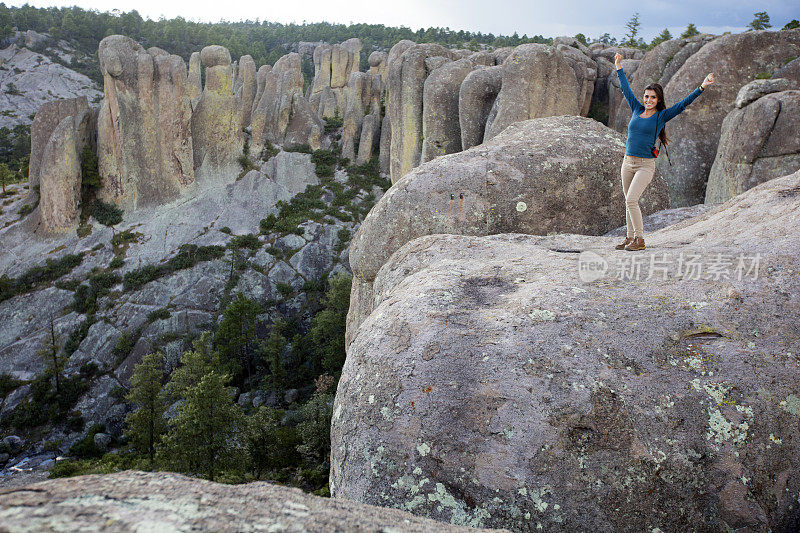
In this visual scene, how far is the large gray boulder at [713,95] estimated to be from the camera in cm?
1809

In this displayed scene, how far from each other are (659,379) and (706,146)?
59.1 ft

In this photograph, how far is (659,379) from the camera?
13.0ft

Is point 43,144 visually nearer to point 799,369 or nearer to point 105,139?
point 105,139

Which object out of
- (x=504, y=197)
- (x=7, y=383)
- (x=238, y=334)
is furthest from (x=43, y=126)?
(x=504, y=197)

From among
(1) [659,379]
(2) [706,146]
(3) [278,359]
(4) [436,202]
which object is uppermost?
(2) [706,146]

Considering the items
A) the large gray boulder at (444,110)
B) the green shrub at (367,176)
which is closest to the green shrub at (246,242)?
the green shrub at (367,176)

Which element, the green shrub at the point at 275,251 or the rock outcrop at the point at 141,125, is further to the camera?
the green shrub at the point at 275,251

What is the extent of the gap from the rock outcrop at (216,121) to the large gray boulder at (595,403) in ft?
140

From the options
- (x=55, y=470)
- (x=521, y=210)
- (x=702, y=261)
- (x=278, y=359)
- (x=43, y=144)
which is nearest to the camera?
(x=702, y=261)

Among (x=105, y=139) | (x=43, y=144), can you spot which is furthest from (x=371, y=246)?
(x=43, y=144)

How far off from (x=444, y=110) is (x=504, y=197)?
16606 mm

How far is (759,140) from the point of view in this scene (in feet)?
47.6

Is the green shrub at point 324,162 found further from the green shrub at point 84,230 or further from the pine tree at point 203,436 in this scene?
the pine tree at point 203,436

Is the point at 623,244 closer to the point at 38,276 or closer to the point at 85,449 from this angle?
the point at 85,449
